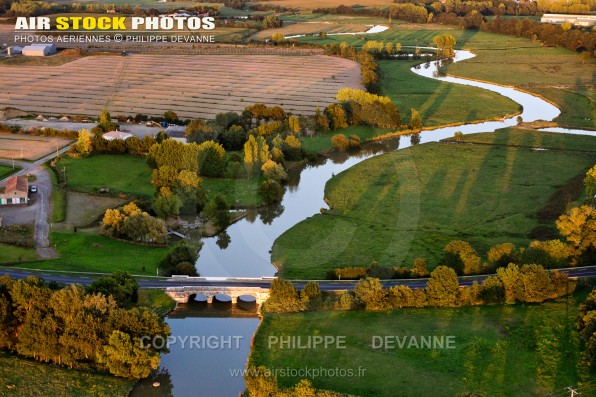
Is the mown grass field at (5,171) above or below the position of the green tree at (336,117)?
below

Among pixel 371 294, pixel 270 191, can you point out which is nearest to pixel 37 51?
pixel 270 191

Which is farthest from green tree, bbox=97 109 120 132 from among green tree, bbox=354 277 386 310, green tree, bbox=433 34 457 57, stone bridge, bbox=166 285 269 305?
green tree, bbox=433 34 457 57

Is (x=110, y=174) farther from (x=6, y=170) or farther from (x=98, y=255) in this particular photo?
(x=98, y=255)

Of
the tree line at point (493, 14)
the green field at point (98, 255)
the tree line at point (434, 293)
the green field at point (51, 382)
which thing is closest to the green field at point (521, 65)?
the tree line at point (493, 14)

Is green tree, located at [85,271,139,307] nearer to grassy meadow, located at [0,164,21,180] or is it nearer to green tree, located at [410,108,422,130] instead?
grassy meadow, located at [0,164,21,180]

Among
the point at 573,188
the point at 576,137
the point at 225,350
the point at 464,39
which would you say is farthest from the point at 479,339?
the point at 464,39

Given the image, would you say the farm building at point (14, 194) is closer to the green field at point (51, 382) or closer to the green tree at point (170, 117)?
the green field at point (51, 382)
